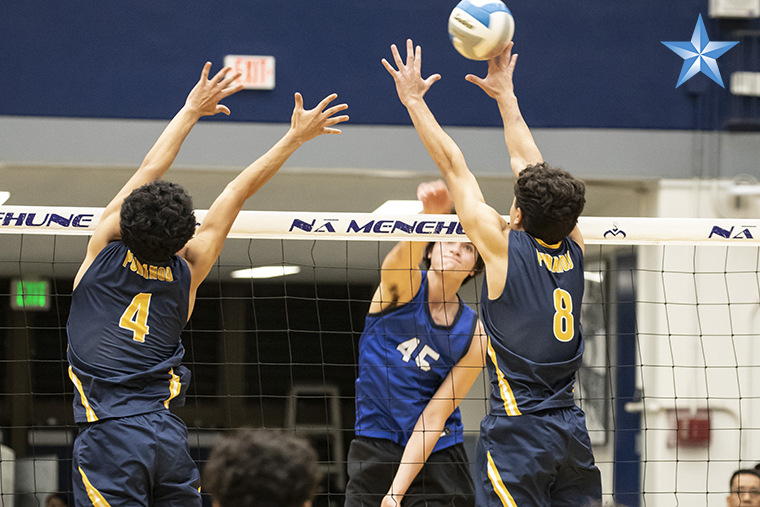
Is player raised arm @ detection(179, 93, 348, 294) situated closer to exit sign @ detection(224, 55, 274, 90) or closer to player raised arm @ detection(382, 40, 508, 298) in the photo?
player raised arm @ detection(382, 40, 508, 298)

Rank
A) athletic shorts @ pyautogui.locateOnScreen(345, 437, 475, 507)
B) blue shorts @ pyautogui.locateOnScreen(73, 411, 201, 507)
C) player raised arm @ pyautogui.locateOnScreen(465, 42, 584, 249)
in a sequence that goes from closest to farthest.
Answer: blue shorts @ pyautogui.locateOnScreen(73, 411, 201, 507), player raised arm @ pyautogui.locateOnScreen(465, 42, 584, 249), athletic shorts @ pyautogui.locateOnScreen(345, 437, 475, 507)

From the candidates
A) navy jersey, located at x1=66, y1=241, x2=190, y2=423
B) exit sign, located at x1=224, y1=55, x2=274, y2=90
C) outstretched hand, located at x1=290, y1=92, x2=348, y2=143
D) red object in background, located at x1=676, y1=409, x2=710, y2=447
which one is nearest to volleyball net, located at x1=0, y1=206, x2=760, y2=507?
red object in background, located at x1=676, y1=409, x2=710, y2=447

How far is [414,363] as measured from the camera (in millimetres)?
4156

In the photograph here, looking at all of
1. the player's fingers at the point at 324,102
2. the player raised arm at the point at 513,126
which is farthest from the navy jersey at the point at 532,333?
the player's fingers at the point at 324,102

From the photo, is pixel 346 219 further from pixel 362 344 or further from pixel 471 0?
pixel 471 0

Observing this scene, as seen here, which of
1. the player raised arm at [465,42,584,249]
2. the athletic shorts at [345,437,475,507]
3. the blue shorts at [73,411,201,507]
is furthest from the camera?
the athletic shorts at [345,437,475,507]

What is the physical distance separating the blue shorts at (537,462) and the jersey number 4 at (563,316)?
10.4 inches

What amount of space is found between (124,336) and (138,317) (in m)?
0.08

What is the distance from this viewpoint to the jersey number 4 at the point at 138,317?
2.87 metres

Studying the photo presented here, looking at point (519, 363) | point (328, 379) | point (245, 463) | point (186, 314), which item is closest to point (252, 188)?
point (186, 314)

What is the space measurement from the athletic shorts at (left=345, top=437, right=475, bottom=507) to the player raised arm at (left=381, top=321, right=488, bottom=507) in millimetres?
67

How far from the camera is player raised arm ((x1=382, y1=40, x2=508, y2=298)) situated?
9.73 feet

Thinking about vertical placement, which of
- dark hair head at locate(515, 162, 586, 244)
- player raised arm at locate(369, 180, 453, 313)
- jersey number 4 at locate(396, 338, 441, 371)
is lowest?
jersey number 4 at locate(396, 338, 441, 371)

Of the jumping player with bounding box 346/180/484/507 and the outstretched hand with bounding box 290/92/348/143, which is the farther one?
the jumping player with bounding box 346/180/484/507
